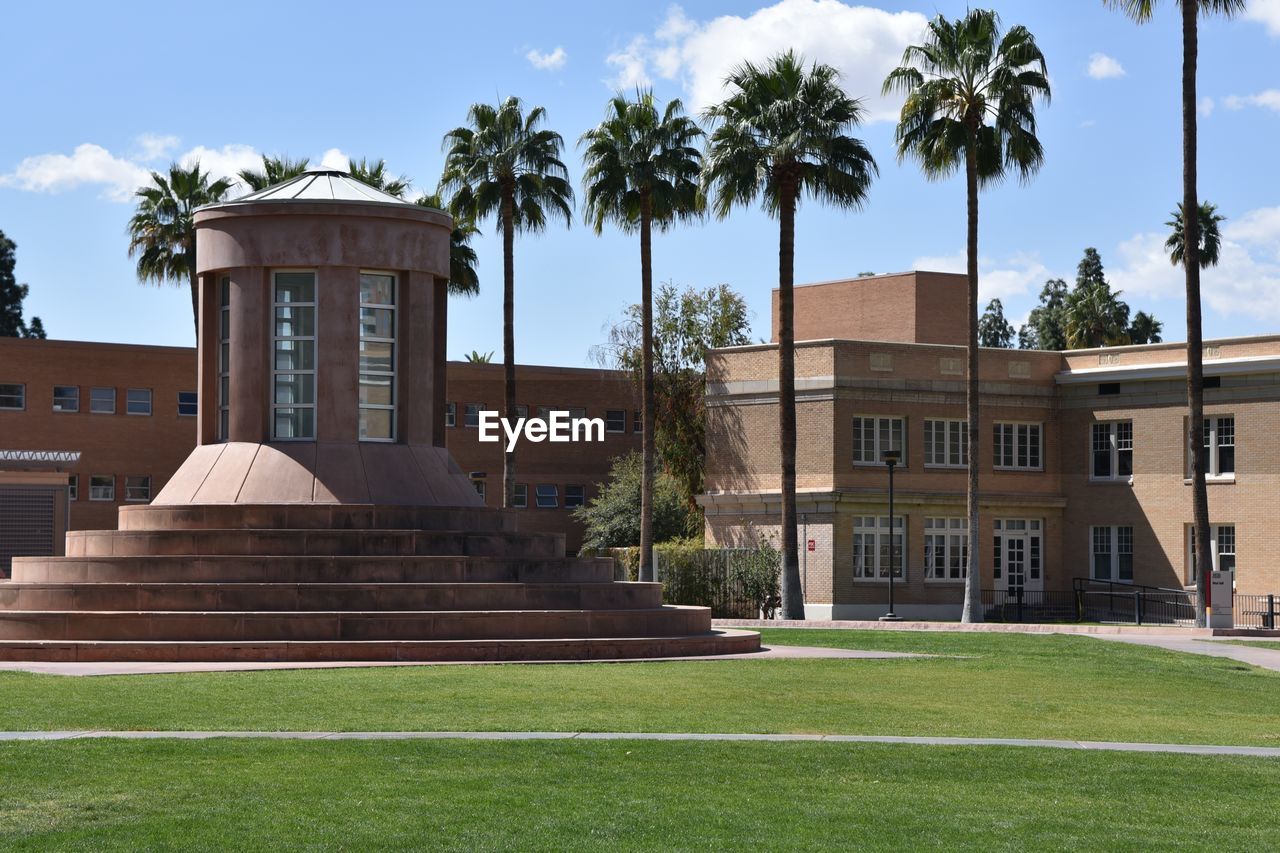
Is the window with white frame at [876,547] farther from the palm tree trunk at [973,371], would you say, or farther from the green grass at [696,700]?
the green grass at [696,700]

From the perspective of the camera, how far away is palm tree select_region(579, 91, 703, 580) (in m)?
49.9

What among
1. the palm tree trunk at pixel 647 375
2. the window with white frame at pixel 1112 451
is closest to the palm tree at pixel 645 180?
the palm tree trunk at pixel 647 375

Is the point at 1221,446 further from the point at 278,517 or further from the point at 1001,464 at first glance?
the point at 278,517

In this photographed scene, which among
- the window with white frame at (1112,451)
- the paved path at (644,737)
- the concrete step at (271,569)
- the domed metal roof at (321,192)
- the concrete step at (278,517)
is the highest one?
the domed metal roof at (321,192)

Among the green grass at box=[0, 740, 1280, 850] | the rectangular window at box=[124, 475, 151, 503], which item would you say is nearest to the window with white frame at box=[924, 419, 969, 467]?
the rectangular window at box=[124, 475, 151, 503]

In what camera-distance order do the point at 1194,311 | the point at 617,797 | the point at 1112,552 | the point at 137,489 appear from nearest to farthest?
the point at 617,797, the point at 1194,311, the point at 1112,552, the point at 137,489

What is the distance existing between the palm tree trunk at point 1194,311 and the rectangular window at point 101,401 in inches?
1444

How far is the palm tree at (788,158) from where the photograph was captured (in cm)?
4422

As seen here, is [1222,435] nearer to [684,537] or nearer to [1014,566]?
[1014,566]

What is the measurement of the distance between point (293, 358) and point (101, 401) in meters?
33.0

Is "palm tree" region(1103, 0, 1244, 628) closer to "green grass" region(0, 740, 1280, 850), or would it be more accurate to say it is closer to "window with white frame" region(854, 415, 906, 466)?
"window with white frame" region(854, 415, 906, 466)

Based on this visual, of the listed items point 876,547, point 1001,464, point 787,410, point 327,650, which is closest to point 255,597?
point 327,650

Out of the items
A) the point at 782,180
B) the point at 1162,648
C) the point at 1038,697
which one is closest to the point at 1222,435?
the point at 782,180

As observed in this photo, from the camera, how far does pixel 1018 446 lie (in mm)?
52125
